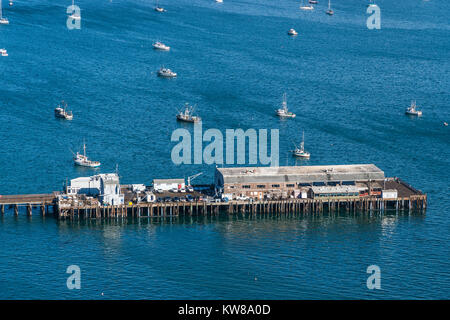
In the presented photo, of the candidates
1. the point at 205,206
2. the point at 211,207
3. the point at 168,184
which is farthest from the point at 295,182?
the point at 168,184

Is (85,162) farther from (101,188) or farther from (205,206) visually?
(205,206)

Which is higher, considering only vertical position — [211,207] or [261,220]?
[211,207]

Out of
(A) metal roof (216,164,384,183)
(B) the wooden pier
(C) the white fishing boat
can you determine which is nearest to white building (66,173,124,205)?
(B) the wooden pier

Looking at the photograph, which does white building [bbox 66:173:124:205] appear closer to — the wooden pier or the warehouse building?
the wooden pier

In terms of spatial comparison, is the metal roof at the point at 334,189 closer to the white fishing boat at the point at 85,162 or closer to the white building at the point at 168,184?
the white building at the point at 168,184

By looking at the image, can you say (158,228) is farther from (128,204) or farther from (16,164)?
(16,164)
